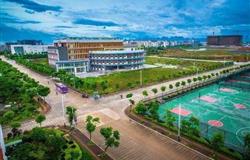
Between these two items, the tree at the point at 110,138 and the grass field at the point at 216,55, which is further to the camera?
the grass field at the point at 216,55

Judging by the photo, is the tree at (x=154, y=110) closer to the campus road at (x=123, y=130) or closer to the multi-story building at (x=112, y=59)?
the campus road at (x=123, y=130)

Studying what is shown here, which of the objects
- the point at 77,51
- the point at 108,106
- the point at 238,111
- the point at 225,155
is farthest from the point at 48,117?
the point at 77,51

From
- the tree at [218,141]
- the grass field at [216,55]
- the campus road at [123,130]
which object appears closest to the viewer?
the tree at [218,141]

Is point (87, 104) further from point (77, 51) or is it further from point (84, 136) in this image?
point (77, 51)

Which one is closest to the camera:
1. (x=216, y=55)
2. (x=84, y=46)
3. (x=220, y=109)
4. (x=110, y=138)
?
(x=110, y=138)

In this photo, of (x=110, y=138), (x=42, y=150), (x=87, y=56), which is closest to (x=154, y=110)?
(x=110, y=138)

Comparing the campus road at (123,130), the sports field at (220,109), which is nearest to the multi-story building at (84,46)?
the campus road at (123,130)

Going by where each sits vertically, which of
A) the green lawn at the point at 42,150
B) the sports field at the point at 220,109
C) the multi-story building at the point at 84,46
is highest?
the multi-story building at the point at 84,46

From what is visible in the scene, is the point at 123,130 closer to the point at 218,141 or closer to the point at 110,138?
the point at 110,138
